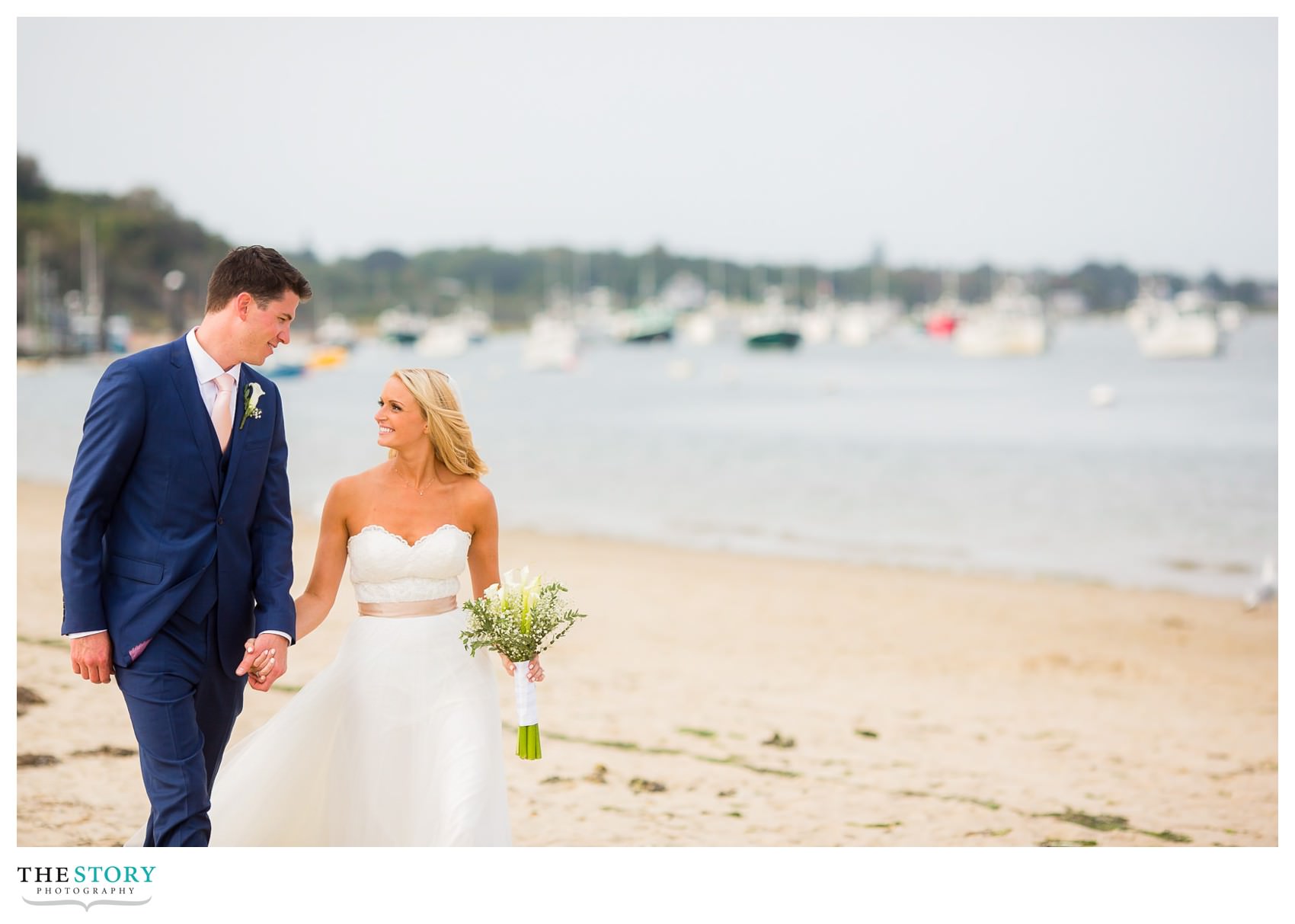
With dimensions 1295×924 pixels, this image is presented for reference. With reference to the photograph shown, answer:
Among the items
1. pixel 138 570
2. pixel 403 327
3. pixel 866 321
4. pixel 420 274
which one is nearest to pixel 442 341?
pixel 403 327

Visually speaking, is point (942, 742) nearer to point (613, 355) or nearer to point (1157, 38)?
point (1157, 38)

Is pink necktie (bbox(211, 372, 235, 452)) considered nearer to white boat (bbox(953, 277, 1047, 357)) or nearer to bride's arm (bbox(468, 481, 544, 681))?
bride's arm (bbox(468, 481, 544, 681))

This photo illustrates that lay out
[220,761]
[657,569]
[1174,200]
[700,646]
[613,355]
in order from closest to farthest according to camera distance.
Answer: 1. [220,761]
2. [700,646]
3. [657,569]
4. [1174,200]
5. [613,355]

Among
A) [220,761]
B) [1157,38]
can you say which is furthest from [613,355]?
[220,761]

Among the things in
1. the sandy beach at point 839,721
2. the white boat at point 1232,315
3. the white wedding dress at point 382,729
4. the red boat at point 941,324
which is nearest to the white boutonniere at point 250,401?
the white wedding dress at point 382,729

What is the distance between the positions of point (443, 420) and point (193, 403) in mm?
688

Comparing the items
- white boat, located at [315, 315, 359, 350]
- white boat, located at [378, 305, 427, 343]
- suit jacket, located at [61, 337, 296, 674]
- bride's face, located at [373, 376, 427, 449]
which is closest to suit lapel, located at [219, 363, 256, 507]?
suit jacket, located at [61, 337, 296, 674]

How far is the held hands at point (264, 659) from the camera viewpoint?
11.4 ft

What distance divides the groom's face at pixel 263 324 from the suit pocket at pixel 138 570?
1.95ft

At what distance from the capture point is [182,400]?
11.1 feet

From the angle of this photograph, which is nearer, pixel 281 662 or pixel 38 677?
pixel 281 662

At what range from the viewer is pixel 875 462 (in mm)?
27141

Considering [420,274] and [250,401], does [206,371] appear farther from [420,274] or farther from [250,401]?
[420,274]
